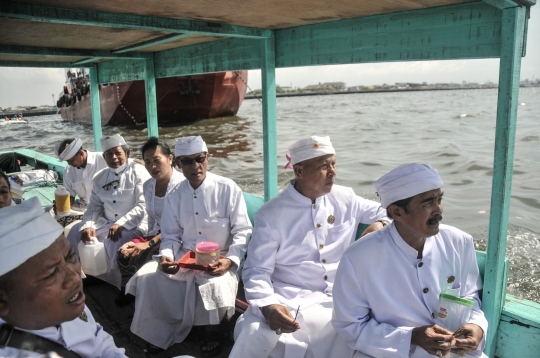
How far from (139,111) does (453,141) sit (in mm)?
15551

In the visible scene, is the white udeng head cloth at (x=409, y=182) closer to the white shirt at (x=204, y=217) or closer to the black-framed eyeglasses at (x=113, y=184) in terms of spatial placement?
the white shirt at (x=204, y=217)

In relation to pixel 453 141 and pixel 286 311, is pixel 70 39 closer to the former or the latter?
pixel 286 311

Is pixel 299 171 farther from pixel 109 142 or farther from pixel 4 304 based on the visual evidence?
pixel 109 142

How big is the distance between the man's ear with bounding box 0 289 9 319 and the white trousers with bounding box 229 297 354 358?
132 cm

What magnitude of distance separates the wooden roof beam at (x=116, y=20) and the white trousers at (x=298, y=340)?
219 centimetres

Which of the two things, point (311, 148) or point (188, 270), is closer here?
point (311, 148)

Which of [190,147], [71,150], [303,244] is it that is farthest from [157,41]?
[303,244]

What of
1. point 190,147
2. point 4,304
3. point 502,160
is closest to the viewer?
point 4,304

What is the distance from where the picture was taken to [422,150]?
16.6 meters

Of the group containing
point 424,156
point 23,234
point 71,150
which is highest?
point 23,234

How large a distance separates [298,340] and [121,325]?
1802mm

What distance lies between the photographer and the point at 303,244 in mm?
2826

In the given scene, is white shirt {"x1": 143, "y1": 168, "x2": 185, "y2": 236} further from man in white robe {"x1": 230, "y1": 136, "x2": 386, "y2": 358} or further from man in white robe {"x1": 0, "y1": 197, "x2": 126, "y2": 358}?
man in white robe {"x1": 0, "y1": 197, "x2": 126, "y2": 358}

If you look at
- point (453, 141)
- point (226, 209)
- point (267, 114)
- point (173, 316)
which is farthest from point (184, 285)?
point (453, 141)
